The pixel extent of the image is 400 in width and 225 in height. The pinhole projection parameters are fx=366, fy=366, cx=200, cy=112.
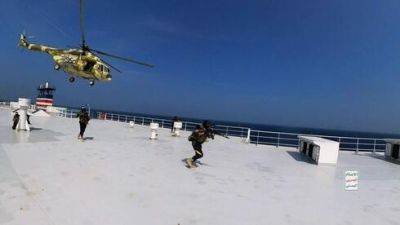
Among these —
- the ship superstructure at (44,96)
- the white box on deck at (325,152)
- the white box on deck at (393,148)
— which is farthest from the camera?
the ship superstructure at (44,96)

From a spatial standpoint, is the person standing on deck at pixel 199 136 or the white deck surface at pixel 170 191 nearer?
the white deck surface at pixel 170 191

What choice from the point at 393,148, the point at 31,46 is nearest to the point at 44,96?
the point at 31,46

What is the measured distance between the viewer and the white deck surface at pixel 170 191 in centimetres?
727

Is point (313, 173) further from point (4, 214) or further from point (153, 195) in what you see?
point (4, 214)

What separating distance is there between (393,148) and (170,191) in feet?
52.0

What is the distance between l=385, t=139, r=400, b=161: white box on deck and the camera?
19.8 m

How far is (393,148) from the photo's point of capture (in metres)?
20.2

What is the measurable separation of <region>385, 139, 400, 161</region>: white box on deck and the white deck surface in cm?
485

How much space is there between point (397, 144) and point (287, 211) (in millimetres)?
14594

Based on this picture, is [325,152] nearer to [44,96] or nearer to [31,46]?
[31,46]

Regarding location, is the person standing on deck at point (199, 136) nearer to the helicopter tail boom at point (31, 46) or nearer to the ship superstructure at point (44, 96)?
the helicopter tail boom at point (31, 46)

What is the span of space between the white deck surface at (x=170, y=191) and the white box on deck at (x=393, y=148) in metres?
4.85

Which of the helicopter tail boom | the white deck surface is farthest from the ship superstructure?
the white deck surface

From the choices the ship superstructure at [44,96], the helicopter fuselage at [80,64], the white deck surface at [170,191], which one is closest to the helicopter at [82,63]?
the helicopter fuselage at [80,64]
